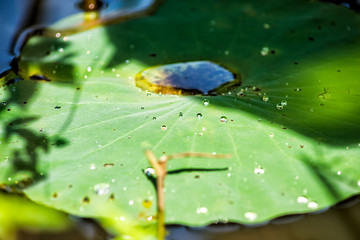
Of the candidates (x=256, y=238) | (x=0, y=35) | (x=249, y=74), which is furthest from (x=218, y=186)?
(x=0, y=35)

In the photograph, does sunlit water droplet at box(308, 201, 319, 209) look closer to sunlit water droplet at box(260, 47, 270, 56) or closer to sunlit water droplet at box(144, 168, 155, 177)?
sunlit water droplet at box(144, 168, 155, 177)

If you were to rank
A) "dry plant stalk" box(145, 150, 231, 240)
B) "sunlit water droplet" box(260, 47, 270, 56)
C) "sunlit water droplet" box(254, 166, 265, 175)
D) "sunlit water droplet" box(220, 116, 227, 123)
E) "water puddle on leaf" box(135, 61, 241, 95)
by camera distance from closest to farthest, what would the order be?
"dry plant stalk" box(145, 150, 231, 240), "sunlit water droplet" box(254, 166, 265, 175), "sunlit water droplet" box(220, 116, 227, 123), "water puddle on leaf" box(135, 61, 241, 95), "sunlit water droplet" box(260, 47, 270, 56)

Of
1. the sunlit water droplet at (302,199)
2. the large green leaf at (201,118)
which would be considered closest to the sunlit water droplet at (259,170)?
the large green leaf at (201,118)

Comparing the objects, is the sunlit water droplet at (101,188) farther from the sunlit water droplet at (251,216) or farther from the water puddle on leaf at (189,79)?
the water puddle on leaf at (189,79)

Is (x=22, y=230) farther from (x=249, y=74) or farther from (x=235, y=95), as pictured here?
(x=249, y=74)

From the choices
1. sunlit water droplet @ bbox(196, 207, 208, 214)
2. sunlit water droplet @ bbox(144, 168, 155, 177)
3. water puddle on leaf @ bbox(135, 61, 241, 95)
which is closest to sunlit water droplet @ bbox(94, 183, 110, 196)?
sunlit water droplet @ bbox(144, 168, 155, 177)

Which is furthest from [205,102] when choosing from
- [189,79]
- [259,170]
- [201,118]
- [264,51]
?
[264,51]

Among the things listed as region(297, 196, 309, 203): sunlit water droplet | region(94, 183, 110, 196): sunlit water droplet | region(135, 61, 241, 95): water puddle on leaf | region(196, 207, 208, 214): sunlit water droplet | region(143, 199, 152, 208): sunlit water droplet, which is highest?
region(135, 61, 241, 95): water puddle on leaf
